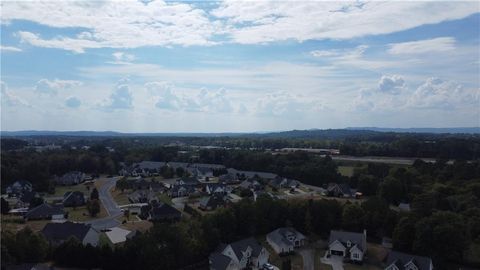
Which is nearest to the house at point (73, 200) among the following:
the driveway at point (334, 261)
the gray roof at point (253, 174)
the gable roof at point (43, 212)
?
the gable roof at point (43, 212)

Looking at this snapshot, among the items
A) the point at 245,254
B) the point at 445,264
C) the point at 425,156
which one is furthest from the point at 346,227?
the point at 425,156

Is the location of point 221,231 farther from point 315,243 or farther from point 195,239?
point 315,243

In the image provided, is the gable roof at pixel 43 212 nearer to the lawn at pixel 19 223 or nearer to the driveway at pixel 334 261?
the lawn at pixel 19 223

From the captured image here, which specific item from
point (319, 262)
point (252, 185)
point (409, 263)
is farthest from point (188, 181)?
point (409, 263)

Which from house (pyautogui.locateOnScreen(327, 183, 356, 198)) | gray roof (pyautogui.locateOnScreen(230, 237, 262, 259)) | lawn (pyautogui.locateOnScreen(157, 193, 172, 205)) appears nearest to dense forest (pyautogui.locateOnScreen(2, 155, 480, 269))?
gray roof (pyautogui.locateOnScreen(230, 237, 262, 259))

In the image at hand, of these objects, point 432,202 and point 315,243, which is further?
point 432,202

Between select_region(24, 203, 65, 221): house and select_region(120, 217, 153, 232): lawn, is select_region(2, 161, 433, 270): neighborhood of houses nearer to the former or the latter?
select_region(24, 203, 65, 221): house

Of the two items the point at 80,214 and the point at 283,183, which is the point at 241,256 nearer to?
the point at 80,214
